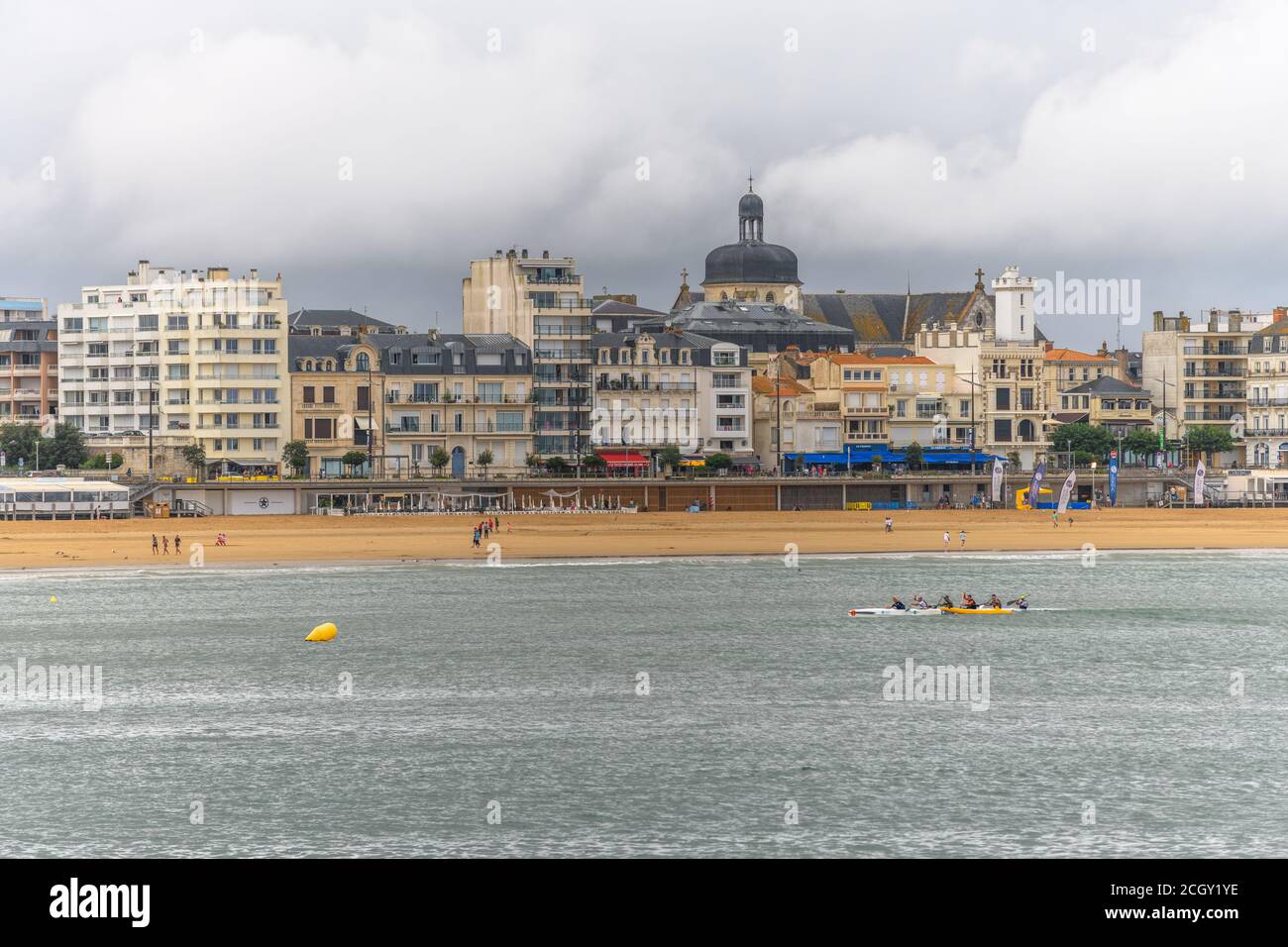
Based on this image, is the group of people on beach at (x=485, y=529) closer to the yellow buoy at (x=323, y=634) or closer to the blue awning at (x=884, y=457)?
the blue awning at (x=884, y=457)

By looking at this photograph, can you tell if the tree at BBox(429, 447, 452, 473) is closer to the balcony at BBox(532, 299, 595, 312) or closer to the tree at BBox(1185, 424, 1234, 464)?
the balcony at BBox(532, 299, 595, 312)

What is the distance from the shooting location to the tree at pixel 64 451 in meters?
128

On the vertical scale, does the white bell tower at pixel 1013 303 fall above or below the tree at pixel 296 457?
above

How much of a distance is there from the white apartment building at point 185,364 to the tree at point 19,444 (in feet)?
16.1

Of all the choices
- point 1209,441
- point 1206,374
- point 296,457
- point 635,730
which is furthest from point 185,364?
point 635,730

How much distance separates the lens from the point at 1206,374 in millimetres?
162750

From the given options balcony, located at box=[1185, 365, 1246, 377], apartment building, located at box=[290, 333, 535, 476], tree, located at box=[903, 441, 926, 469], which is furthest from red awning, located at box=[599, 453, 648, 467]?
balcony, located at box=[1185, 365, 1246, 377]

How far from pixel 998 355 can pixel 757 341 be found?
22.9m

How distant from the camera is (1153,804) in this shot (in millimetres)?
33000

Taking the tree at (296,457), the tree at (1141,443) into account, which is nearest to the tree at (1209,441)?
the tree at (1141,443)

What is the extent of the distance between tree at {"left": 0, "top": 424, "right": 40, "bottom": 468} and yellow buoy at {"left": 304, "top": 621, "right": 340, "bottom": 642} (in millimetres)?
79875

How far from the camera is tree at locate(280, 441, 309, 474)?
407ft

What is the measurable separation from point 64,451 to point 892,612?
83678 mm
